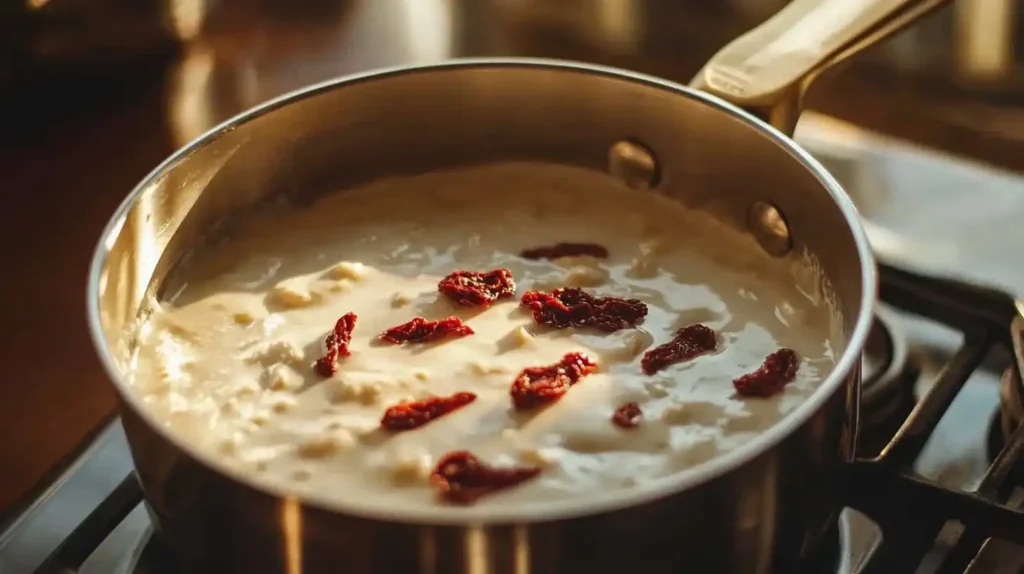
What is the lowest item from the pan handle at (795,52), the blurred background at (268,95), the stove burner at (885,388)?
the stove burner at (885,388)

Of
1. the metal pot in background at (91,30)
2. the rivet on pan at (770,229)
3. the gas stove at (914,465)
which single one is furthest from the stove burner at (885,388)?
the metal pot in background at (91,30)

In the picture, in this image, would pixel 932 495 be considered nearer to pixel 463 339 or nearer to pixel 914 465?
pixel 914 465

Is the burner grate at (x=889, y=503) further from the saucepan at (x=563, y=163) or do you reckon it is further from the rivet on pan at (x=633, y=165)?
the rivet on pan at (x=633, y=165)

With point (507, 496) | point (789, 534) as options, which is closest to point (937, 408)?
point (789, 534)

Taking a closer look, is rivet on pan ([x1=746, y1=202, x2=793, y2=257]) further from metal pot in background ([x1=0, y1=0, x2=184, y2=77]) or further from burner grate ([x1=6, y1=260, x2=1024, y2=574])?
metal pot in background ([x1=0, y1=0, x2=184, y2=77])

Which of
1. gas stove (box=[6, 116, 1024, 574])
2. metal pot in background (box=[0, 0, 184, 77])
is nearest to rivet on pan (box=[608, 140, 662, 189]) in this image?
gas stove (box=[6, 116, 1024, 574])

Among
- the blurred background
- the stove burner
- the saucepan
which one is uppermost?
the saucepan

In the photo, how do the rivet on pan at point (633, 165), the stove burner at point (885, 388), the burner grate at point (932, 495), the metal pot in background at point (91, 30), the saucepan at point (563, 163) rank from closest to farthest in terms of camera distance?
the saucepan at point (563, 163) < the burner grate at point (932, 495) < the stove burner at point (885, 388) < the rivet on pan at point (633, 165) < the metal pot in background at point (91, 30)
